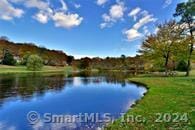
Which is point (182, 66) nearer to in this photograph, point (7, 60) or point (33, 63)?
point (33, 63)

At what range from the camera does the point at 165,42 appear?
4428cm

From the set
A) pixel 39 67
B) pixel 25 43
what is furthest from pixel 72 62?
pixel 39 67

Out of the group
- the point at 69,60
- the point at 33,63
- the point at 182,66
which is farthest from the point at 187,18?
the point at 69,60

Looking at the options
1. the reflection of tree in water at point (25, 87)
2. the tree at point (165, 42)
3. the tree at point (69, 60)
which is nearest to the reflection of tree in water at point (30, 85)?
the reflection of tree in water at point (25, 87)

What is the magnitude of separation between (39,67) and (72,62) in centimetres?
9324

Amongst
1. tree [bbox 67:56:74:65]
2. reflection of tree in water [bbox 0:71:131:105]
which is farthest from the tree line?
tree [bbox 67:56:74:65]

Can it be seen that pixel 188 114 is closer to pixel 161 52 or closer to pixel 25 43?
pixel 161 52

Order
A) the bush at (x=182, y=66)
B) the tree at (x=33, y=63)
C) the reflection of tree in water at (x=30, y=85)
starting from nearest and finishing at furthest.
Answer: the reflection of tree in water at (x=30, y=85) → the bush at (x=182, y=66) → the tree at (x=33, y=63)

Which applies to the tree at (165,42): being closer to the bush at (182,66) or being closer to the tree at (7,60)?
the bush at (182,66)

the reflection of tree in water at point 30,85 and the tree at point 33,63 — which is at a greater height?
the tree at point 33,63

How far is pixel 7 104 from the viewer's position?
17172mm

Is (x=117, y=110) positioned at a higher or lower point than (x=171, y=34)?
lower

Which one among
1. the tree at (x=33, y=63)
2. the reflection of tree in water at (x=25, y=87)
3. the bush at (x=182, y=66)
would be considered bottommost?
the reflection of tree in water at (x=25, y=87)

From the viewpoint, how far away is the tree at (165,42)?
4334cm
